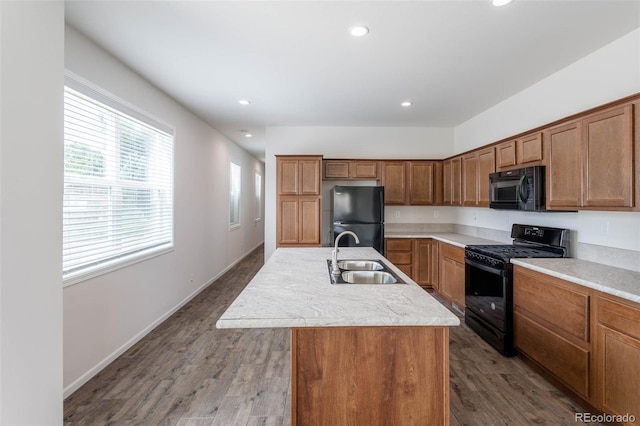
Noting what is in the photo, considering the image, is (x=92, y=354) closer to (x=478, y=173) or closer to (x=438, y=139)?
(x=478, y=173)

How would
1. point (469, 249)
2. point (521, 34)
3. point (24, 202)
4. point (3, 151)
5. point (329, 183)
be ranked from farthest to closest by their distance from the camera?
point (329, 183)
point (469, 249)
point (521, 34)
point (24, 202)
point (3, 151)

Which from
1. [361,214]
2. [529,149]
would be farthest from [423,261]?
[529,149]

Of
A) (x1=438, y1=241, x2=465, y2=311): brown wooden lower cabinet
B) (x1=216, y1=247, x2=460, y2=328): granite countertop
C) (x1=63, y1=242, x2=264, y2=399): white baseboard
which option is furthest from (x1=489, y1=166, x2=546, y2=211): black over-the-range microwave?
(x1=63, y1=242, x2=264, y2=399): white baseboard

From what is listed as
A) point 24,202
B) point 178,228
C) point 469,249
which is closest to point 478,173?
point 469,249

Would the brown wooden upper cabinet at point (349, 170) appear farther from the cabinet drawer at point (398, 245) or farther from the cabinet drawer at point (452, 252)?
the cabinet drawer at point (452, 252)

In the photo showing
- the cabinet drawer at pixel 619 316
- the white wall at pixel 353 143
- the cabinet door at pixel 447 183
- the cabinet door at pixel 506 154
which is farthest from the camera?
the white wall at pixel 353 143

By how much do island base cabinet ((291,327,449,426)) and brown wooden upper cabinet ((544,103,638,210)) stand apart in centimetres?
173

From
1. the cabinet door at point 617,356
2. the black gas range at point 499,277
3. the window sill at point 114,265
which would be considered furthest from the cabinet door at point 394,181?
the window sill at point 114,265

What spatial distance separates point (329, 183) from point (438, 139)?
205cm

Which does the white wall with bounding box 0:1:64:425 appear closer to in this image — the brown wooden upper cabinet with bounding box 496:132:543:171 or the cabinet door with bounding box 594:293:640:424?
the cabinet door with bounding box 594:293:640:424

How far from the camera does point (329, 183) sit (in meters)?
5.14

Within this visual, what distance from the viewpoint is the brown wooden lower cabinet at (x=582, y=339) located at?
5.68 feet

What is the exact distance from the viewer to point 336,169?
4859 millimetres

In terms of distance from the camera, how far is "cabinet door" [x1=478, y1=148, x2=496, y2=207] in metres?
3.53
